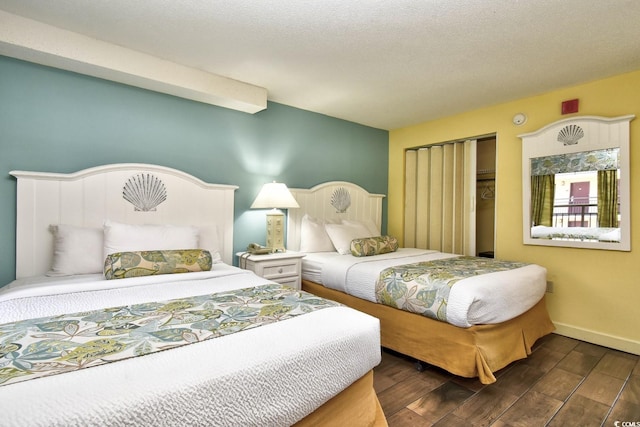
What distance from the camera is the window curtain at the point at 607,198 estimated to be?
2.70m

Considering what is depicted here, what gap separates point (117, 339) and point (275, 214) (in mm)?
2167

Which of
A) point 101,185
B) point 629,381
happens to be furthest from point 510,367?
point 101,185

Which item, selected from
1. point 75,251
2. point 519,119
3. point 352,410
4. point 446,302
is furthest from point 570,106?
point 75,251

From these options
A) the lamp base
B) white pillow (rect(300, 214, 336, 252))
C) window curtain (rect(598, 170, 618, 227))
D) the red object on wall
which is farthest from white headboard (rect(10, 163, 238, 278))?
window curtain (rect(598, 170, 618, 227))

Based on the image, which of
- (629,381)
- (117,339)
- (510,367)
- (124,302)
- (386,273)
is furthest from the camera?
(386,273)

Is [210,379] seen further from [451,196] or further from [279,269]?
[451,196]

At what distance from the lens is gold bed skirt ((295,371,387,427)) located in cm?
119

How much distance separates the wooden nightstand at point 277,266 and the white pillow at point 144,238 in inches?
21.8

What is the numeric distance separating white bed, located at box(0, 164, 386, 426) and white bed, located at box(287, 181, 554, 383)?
85 centimetres

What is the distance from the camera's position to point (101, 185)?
238 centimetres

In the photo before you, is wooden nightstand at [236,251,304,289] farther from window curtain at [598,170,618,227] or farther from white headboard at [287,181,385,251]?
window curtain at [598,170,618,227]

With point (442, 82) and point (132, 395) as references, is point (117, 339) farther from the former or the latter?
point (442, 82)

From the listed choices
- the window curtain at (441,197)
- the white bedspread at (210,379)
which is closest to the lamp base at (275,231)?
the white bedspread at (210,379)

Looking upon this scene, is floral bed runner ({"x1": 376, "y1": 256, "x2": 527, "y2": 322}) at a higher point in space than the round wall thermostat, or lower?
lower
